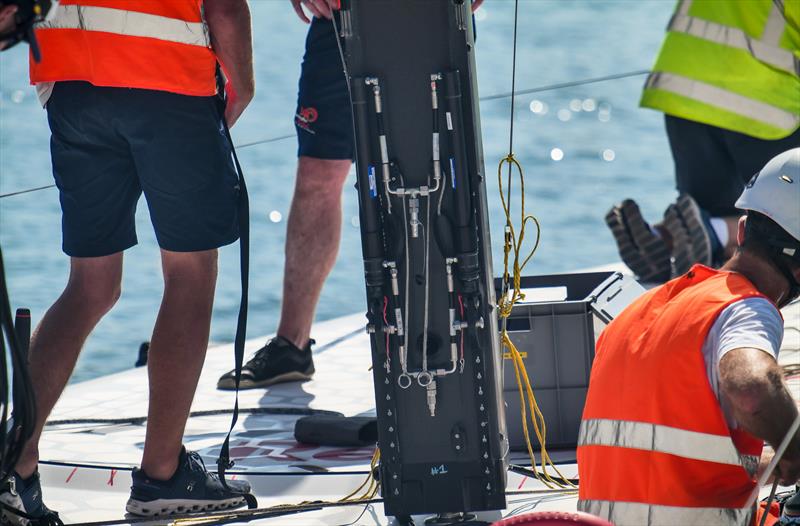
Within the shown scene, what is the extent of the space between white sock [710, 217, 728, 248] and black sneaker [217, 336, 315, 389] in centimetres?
205

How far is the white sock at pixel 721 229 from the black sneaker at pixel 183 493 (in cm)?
313

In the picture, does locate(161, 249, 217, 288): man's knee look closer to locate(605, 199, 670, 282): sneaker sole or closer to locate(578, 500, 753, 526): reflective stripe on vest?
locate(578, 500, 753, 526): reflective stripe on vest

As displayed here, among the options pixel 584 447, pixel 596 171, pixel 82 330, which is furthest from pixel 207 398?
pixel 596 171

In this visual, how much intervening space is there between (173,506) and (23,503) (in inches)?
13.2

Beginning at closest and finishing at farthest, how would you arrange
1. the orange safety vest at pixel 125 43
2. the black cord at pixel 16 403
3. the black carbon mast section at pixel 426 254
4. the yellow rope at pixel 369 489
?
the black cord at pixel 16 403 < the black carbon mast section at pixel 426 254 < the orange safety vest at pixel 125 43 < the yellow rope at pixel 369 489

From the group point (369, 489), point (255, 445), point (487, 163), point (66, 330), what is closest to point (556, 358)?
point (369, 489)

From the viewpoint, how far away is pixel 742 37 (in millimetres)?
5988

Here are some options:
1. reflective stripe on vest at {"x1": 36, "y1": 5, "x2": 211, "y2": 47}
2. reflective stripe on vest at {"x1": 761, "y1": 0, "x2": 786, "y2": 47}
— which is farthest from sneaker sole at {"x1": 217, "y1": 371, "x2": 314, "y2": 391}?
reflective stripe on vest at {"x1": 761, "y1": 0, "x2": 786, "y2": 47}

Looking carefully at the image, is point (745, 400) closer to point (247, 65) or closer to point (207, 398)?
point (247, 65)

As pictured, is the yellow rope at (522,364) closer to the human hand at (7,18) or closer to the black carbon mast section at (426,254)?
the black carbon mast section at (426,254)

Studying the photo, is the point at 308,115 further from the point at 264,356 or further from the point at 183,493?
the point at 183,493

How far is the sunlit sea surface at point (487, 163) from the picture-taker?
33.9ft

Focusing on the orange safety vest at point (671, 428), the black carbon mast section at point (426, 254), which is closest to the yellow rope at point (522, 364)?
the black carbon mast section at point (426, 254)

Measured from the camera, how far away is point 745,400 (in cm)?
247
